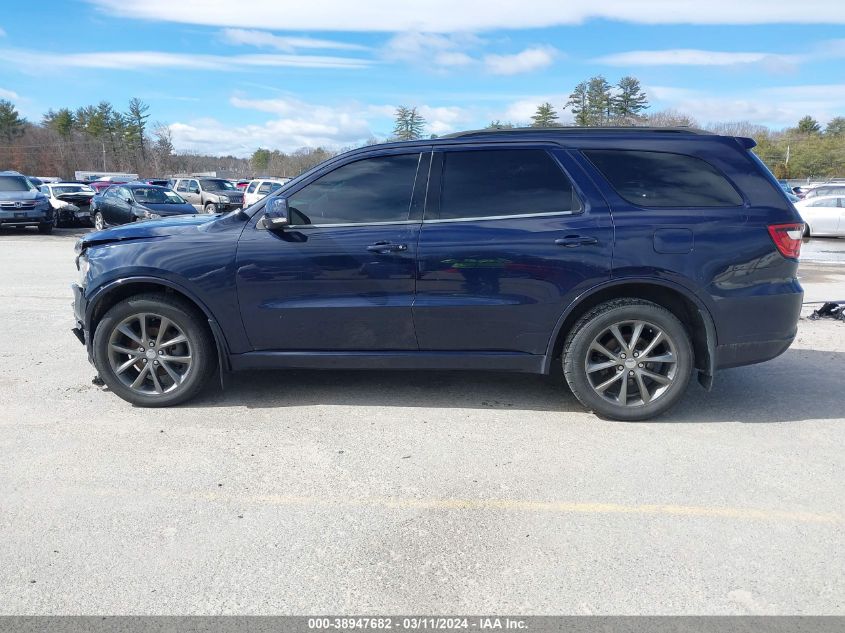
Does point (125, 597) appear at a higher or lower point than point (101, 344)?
lower

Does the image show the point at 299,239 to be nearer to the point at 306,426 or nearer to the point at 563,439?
the point at 306,426

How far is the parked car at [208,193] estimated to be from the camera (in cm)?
2959

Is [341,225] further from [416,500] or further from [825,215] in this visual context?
[825,215]

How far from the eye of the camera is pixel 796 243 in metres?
4.53

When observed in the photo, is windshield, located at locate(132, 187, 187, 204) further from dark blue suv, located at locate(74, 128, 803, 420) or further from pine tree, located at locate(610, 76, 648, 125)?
pine tree, located at locate(610, 76, 648, 125)

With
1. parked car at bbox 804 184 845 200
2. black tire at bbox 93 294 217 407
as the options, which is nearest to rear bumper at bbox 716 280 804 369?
black tire at bbox 93 294 217 407

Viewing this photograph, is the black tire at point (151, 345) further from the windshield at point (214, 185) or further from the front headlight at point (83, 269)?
the windshield at point (214, 185)

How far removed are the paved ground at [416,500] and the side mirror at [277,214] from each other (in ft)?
4.35

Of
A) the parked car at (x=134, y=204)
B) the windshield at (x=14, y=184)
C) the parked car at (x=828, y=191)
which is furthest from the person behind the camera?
the parked car at (x=828, y=191)

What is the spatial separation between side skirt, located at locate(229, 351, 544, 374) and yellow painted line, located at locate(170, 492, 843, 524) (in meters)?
1.30

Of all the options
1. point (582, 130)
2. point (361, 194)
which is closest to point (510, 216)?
point (582, 130)

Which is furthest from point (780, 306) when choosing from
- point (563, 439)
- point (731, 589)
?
point (731, 589)

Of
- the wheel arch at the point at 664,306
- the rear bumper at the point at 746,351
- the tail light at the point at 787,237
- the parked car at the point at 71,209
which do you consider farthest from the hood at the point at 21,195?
the tail light at the point at 787,237

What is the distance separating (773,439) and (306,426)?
3064mm
